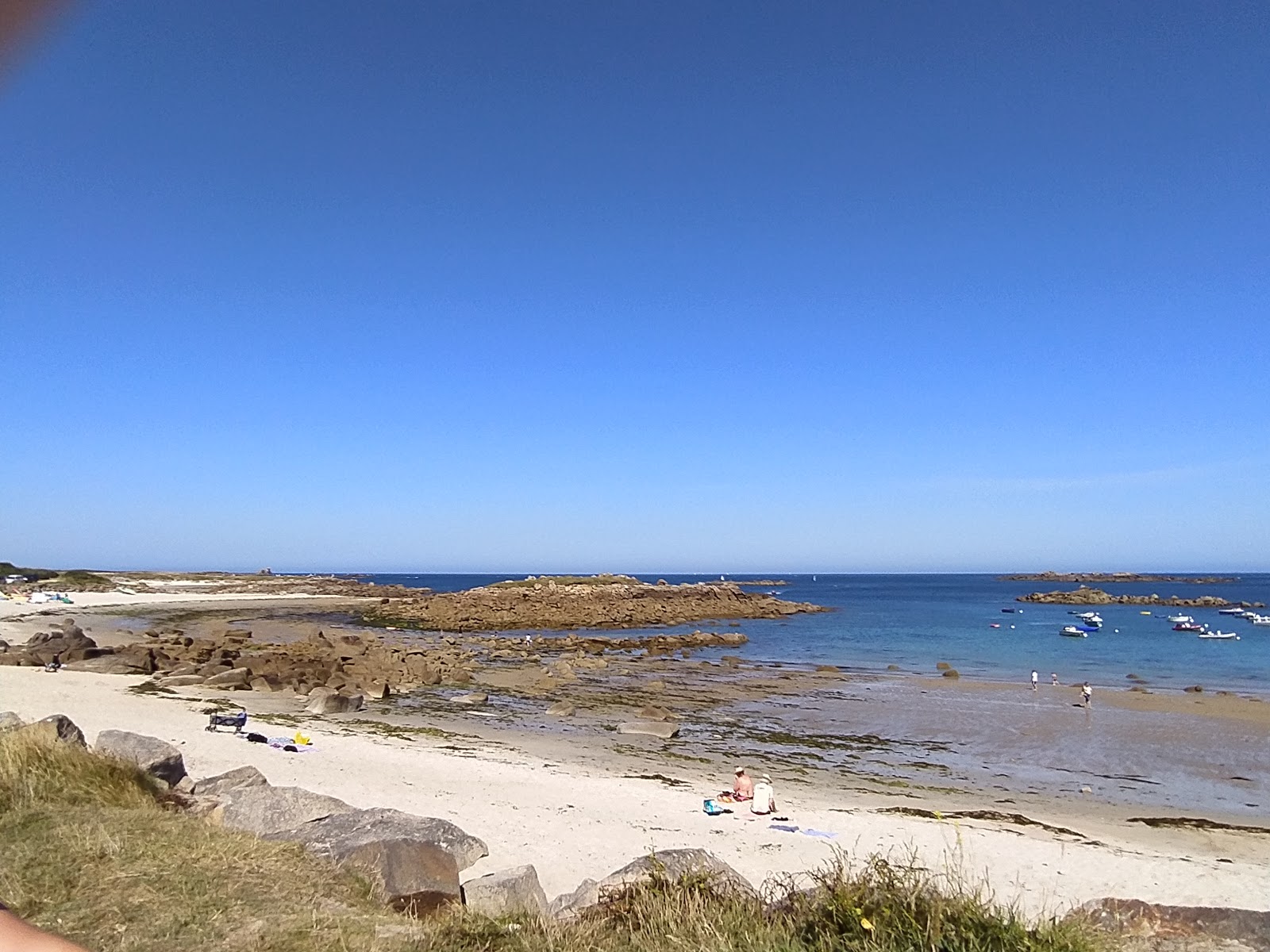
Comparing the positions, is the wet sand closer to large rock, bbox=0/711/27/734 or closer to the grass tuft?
large rock, bbox=0/711/27/734

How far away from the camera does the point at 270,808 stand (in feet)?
28.0

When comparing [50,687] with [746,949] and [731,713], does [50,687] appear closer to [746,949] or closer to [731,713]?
[731,713]

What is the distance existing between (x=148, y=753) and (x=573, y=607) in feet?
181

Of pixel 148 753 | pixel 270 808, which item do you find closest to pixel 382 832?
pixel 270 808

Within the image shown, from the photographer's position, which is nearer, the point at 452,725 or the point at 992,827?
the point at 992,827

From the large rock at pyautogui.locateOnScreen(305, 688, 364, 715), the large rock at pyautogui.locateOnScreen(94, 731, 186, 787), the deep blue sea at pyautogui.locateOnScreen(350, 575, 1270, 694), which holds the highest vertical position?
the large rock at pyautogui.locateOnScreen(94, 731, 186, 787)

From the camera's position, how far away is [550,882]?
8.74 m

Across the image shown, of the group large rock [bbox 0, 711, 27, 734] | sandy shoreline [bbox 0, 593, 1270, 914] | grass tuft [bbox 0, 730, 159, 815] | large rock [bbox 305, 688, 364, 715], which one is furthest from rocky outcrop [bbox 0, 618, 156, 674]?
grass tuft [bbox 0, 730, 159, 815]

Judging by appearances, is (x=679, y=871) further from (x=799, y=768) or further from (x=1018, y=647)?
(x=1018, y=647)

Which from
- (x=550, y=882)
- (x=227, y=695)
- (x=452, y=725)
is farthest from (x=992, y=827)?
(x=227, y=695)

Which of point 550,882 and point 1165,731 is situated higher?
point 550,882

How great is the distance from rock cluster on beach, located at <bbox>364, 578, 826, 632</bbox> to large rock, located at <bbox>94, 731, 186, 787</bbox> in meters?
41.3

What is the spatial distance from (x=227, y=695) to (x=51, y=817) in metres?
17.5

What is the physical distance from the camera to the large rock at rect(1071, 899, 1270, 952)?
17.2 ft
